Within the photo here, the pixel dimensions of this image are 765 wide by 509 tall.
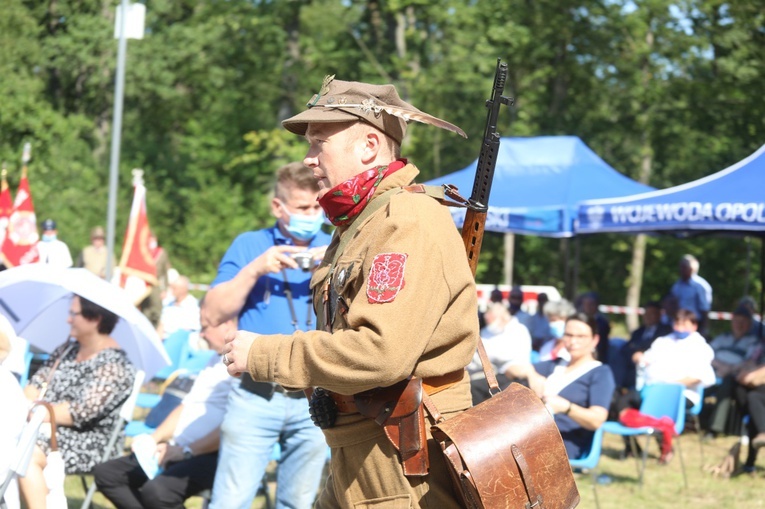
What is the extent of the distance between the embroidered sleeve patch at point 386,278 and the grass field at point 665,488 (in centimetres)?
440

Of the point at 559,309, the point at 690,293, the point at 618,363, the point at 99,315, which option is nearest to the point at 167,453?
Answer: the point at 99,315

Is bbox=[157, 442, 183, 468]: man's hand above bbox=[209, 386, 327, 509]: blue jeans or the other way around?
the other way around

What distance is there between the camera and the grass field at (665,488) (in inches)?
286

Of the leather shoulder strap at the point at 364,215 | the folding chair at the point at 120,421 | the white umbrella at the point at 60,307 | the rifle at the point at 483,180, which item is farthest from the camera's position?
the folding chair at the point at 120,421

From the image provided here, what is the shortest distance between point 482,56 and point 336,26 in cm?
1100

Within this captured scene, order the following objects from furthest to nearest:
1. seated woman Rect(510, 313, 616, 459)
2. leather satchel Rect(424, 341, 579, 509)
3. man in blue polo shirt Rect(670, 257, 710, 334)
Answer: man in blue polo shirt Rect(670, 257, 710, 334) < seated woman Rect(510, 313, 616, 459) < leather satchel Rect(424, 341, 579, 509)

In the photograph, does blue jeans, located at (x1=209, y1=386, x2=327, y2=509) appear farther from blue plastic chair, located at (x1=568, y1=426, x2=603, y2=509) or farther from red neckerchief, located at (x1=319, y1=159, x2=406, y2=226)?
blue plastic chair, located at (x1=568, y1=426, x2=603, y2=509)

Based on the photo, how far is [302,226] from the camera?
4449 millimetres

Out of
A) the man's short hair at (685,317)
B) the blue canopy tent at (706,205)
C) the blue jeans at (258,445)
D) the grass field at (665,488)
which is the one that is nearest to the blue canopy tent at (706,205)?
the blue canopy tent at (706,205)

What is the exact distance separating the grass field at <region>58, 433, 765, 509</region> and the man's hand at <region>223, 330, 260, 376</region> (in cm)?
410

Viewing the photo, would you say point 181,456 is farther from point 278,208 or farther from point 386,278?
point 386,278

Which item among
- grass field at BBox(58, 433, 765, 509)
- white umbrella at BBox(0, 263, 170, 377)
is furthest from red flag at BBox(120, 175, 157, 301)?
white umbrella at BBox(0, 263, 170, 377)

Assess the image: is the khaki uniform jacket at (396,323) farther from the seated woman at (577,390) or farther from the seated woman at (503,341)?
the seated woman at (503,341)

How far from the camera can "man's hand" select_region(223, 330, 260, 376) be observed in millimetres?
2604
